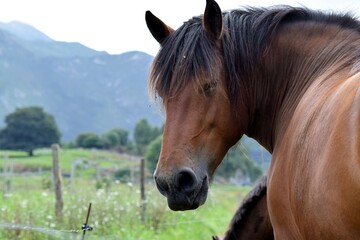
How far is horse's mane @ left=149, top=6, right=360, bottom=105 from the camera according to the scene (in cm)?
374

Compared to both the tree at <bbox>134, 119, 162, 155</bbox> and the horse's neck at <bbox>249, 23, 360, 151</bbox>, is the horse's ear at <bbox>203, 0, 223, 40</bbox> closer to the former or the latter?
the horse's neck at <bbox>249, 23, 360, 151</bbox>

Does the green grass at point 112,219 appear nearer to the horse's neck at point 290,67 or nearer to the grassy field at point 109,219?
→ the grassy field at point 109,219

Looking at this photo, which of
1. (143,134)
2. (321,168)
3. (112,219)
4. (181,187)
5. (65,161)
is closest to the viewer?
(321,168)

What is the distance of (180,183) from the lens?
3434 millimetres

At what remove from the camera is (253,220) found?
17.6 ft

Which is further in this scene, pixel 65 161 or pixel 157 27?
pixel 65 161

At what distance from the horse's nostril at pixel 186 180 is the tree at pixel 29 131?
103 metres

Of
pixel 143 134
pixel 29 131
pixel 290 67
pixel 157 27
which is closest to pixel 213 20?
pixel 157 27

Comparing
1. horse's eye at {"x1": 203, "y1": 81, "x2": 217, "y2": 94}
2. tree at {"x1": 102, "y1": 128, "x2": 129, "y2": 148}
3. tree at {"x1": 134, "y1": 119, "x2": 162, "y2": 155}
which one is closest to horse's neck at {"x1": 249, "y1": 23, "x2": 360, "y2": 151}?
horse's eye at {"x1": 203, "y1": 81, "x2": 217, "y2": 94}

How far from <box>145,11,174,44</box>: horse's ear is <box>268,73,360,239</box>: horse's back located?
1.14 m

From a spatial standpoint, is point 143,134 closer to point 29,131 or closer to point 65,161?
point 29,131

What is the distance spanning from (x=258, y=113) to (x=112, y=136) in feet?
361

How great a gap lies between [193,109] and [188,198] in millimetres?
546

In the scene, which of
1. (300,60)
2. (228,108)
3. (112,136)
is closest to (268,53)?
(300,60)
